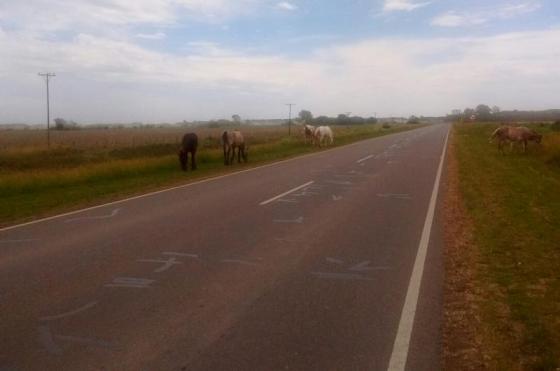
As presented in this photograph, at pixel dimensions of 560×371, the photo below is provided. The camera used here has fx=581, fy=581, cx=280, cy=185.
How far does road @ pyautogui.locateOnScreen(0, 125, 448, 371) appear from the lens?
16.3 feet

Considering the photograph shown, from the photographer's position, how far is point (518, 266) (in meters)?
7.84

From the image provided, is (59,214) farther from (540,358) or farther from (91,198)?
(540,358)

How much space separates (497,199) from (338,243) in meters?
6.71

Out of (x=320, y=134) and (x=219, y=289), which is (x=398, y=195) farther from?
(x=320, y=134)

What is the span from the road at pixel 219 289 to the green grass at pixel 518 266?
0.61 meters

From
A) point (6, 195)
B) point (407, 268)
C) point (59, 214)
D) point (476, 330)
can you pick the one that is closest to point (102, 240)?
point (59, 214)

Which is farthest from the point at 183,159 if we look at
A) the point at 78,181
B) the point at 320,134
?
the point at 320,134

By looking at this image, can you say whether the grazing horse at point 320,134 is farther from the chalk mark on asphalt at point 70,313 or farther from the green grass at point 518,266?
the chalk mark on asphalt at point 70,313

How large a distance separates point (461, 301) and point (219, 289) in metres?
2.73

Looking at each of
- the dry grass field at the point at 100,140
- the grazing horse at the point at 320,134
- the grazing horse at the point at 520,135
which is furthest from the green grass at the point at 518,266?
the dry grass field at the point at 100,140

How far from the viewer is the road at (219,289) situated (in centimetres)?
496

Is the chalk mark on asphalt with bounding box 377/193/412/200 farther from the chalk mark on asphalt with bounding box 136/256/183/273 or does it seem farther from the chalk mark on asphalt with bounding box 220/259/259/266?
the chalk mark on asphalt with bounding box 136/256/183/273

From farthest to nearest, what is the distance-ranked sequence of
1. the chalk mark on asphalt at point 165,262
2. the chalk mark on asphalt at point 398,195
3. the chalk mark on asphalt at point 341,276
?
1. the chalk mark on asphalt at point 398,195
2. the chalk mark on asphalt at point 165,262
3. the chalk mark on asphalt at point 341,276

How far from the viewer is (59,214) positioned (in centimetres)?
1259
